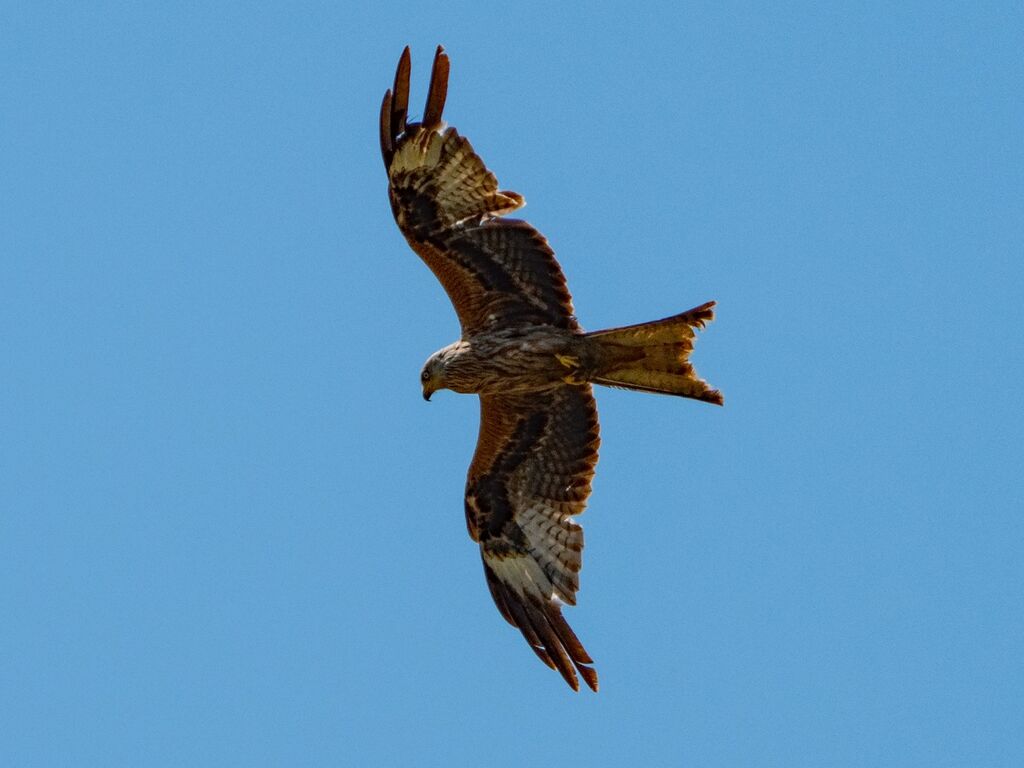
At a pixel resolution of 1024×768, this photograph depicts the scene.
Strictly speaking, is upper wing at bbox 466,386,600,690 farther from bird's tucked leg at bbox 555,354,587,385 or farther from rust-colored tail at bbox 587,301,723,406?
rust-colored tail at bbox 587,301,723,406

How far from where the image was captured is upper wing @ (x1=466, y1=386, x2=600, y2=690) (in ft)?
41.9

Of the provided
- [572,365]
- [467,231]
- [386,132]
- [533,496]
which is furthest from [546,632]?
[386,132]

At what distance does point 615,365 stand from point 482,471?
1.53 m

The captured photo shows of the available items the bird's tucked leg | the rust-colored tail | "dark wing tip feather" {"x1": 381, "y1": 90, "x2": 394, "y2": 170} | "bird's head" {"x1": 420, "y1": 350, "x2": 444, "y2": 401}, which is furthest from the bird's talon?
"dark wing tip feather" {"x1": 381, "y1": 90, "x2": 394, "y2": 170}

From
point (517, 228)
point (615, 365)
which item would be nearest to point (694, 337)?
point (615, 365)

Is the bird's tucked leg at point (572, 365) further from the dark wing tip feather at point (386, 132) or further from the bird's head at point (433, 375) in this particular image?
the dark wing tip feather at point (386, 132)

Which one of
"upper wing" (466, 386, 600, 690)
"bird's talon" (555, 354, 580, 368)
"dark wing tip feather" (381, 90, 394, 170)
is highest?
"dark wing tip feather" (381, 90, 394, 170)

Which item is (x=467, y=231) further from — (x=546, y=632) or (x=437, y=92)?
(x=546, y=632)

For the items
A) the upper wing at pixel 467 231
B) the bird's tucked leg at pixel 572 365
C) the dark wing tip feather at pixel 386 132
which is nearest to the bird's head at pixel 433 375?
the upper wing at pixel 467 231

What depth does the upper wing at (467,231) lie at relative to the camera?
12086mm

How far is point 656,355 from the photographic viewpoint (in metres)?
11.9

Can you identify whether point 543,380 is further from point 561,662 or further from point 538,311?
point 561,662

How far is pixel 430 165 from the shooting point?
39.8 ft

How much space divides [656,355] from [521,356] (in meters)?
0.92
